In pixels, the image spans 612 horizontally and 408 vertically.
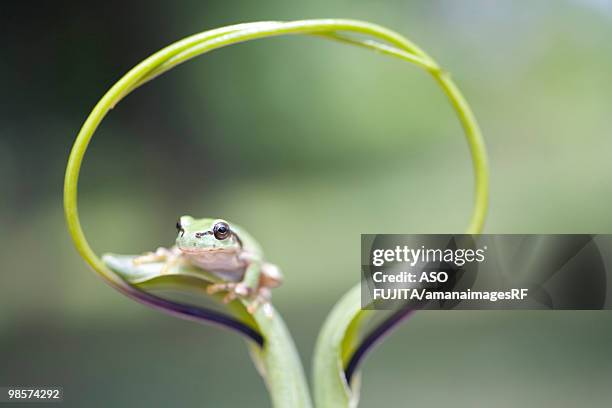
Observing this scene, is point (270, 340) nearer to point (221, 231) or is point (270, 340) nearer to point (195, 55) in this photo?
point (221, 231)

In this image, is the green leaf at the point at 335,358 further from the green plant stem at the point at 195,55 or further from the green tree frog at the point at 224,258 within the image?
the green plant stem at the point at 195,55

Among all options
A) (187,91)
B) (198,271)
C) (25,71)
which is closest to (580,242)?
(187,91)

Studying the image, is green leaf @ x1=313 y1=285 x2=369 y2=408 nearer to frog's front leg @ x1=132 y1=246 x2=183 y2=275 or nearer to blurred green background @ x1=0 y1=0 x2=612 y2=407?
frog's front leg @ x1=132 y1=246 x2=183 y2=275

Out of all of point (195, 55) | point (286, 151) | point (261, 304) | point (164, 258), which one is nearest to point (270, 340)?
point (261, 304)

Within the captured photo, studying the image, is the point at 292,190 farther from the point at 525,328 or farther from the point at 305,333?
the point at 525,328

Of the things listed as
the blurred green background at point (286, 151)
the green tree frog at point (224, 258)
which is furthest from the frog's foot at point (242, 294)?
the blurred green background at point (286, 151)

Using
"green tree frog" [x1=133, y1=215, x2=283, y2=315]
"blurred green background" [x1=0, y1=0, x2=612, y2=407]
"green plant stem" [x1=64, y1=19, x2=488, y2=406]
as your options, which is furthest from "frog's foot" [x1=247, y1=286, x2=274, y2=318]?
"blurred green background" [x1=0, y1=0, x2=612, y2=407]

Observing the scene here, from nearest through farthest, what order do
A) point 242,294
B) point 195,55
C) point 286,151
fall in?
1. point 195,55
2. point 242,294
3. point 286,151
